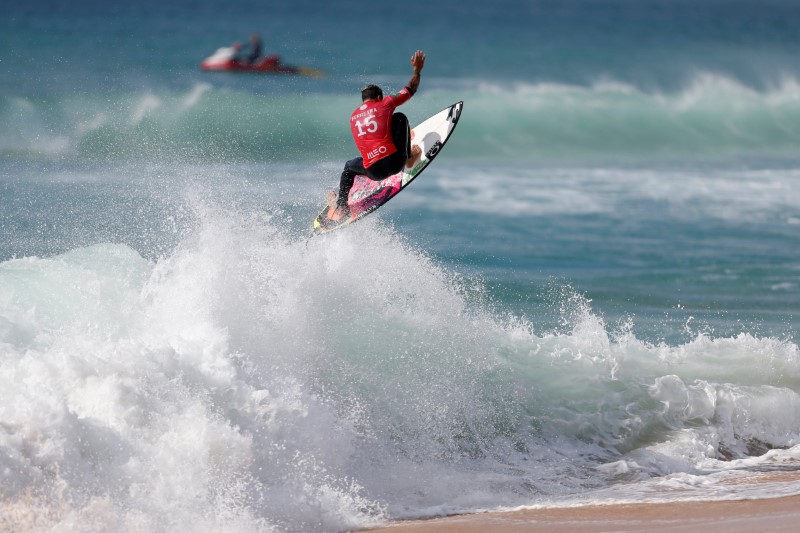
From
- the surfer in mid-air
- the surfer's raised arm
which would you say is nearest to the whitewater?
the surfer in mid-air

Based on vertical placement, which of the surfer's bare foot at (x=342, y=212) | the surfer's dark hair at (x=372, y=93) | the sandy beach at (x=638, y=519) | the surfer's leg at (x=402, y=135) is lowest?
the sandy beach at (x=638, y=519)

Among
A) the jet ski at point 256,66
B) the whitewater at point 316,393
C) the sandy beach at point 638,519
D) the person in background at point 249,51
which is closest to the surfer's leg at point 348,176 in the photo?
the whitewater at point 316,393

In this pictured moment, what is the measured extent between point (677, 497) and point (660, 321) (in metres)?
4.78

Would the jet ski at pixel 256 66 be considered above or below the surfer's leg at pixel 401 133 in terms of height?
above

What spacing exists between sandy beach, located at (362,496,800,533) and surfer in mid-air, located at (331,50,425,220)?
143 inches

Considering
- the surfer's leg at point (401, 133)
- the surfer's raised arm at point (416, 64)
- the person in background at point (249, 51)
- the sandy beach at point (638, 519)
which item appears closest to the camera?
the sandy beach at point (638, 519)

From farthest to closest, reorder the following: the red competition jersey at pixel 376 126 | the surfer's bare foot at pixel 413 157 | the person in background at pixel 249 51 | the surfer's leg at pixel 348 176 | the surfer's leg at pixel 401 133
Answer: the person in background at pixel 249 51
the surfer's bare foot at pixel 413 157
the surfer's leg at pixel 348 176
the surfer's leg at pixel 401 133
the red competition jersey at pixel 376 126

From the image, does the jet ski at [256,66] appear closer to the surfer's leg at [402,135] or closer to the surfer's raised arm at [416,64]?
the surfer's leg at [402,135]

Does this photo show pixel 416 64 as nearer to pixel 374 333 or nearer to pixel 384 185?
pixel 384 185

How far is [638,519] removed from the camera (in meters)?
6.60

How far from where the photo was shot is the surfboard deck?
9.68 meters

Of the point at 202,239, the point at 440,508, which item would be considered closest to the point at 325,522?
the point at 440,508

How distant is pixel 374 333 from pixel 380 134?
1717mm

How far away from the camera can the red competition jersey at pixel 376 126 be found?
9.08 meters
